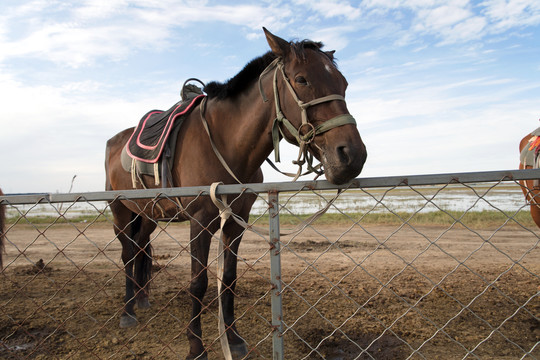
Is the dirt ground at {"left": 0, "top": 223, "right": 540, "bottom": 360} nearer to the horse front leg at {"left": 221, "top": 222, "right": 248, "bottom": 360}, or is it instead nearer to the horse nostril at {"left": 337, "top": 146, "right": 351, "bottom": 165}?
the horse front leg at {"left": 221, "top": 222, "right": 248, "bottom": 360}

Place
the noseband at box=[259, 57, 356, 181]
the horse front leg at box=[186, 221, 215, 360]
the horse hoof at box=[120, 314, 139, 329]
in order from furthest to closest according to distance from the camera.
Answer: the horse hoof at box=[120, 314, 139, 329] → the horse front leg at box=[186, 221, 215, 360] → the noseband at box=[259, 57, 356, 181]

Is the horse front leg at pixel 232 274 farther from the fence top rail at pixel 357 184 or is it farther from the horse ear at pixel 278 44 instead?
the horse ear at pixel 278 44

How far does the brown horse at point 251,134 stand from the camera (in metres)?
2.22

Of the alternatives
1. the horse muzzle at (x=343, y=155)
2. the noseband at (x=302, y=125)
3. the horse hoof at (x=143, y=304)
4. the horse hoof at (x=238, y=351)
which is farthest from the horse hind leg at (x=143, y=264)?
the horse muzzle at (x=343, y=155)

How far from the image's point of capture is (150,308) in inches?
180

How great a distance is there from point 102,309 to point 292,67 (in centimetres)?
372

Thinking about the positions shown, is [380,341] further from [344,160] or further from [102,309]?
[102,309]

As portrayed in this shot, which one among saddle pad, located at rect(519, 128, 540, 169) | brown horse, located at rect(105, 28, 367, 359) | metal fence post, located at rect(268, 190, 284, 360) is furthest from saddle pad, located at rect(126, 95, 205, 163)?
saddle pad, located at rect(519, 128, 540, 169)

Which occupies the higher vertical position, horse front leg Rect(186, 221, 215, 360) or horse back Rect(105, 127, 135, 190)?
horse back Rect(105, 127, 135, 190)

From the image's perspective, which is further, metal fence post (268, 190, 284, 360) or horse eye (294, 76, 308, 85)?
horse eye (294, 76, 308, 85)

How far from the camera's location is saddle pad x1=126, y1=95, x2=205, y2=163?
10.6 feet

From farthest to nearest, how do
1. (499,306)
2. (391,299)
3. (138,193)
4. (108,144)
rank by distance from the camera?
(108,144) < (391,299) < (499,306) < (138,193)

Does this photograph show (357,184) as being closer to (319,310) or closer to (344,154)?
(344,154)

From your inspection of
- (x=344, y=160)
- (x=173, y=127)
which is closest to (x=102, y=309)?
(x=173, y=127)
